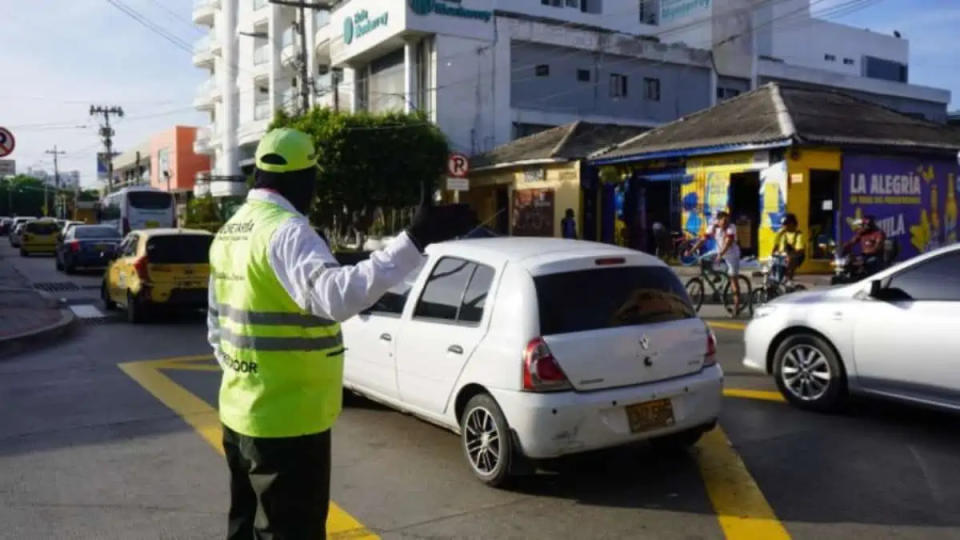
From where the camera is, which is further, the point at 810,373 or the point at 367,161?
the point at 367,161

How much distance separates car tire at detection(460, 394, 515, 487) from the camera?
199 inches

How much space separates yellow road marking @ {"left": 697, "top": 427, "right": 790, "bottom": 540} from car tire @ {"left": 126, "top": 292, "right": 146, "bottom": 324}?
999cm

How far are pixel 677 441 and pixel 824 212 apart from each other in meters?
16.6

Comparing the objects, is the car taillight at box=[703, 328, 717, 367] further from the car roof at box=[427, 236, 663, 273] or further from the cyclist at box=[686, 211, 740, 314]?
the cyclist at box=[686, 211, 740, 314]

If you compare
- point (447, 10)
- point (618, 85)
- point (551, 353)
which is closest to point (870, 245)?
point (551, 353)

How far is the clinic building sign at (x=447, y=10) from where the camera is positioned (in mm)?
32094

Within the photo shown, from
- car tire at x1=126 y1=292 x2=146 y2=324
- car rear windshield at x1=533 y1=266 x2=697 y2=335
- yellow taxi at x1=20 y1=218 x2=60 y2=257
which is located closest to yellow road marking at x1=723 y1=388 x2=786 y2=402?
car rear windshield at x1=533 y1=266 x2=697 y2=335

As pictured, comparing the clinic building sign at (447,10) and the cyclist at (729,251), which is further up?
the clinic building sign at (447,10)

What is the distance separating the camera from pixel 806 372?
702 centimetres

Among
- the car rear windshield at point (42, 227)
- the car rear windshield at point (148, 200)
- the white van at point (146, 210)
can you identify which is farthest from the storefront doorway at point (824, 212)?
the car rear windshield at point (42, 227)

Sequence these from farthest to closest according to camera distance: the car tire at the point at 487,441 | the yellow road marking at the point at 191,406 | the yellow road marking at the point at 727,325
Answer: the yellow road marking at the point at 727,325, the car tire at the point at 487,441, the yellow road marking at the point at 191,406

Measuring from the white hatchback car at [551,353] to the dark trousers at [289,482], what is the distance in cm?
226

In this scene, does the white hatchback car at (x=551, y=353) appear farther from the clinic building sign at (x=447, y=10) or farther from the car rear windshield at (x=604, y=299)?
the clinic building sign at (x=447, y=10)

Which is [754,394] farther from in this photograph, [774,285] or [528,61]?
[528,61]
